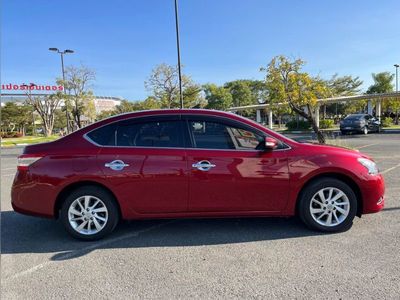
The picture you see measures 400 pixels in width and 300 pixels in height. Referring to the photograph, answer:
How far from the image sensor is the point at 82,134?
4.43 meters

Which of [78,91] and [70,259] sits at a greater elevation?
[78,91]

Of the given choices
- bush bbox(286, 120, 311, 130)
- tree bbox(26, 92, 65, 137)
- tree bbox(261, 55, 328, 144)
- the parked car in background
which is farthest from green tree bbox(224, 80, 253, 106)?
tree bbox(261, 55, 328, 144)

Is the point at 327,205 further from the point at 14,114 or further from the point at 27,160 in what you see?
the point at 14,114

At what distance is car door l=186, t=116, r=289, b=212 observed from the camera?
4.22 m

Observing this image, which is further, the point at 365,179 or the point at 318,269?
the point at 365,179

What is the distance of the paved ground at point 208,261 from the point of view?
3.08m

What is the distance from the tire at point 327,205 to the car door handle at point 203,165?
1228 mm

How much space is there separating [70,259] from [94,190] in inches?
33.7

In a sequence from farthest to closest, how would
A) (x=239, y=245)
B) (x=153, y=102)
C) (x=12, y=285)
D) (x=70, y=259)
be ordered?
(x=153, y=102) < (x=239, y=245) < (x=70, y=259) < (x=12, y=285)

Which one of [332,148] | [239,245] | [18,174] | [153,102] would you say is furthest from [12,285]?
[153,102]

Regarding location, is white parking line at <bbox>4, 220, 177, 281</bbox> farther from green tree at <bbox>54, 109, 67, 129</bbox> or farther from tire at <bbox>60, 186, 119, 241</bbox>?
green tree at <bbox>54, 109, 67, 129</bbox>

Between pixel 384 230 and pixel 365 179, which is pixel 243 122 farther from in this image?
pixel 384 230

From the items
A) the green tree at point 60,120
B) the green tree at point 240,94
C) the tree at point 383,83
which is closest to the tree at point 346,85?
the tree at point 383,83

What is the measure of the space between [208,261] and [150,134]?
1.72 metres
